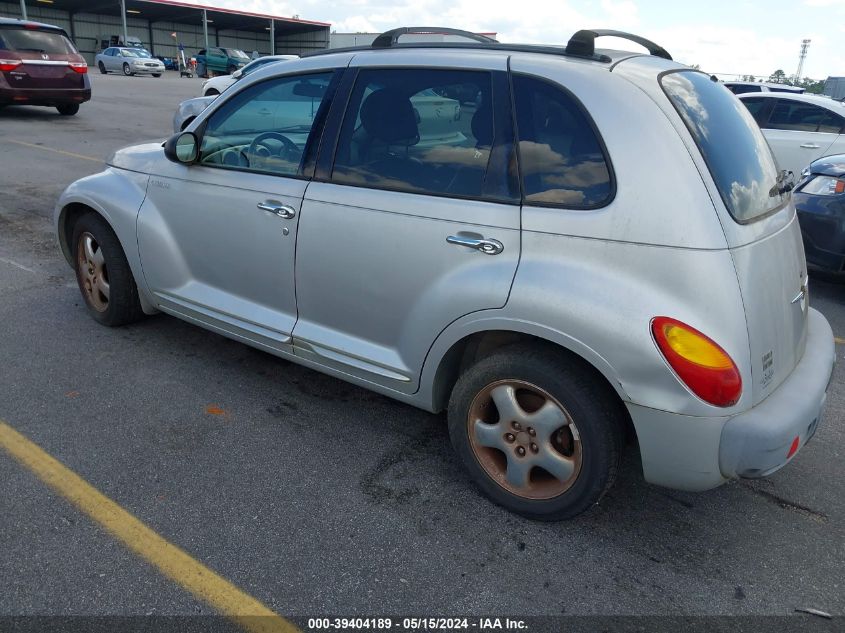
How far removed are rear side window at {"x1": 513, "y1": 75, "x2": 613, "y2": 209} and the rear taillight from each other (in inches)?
20.7

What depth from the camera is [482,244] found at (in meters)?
2.64

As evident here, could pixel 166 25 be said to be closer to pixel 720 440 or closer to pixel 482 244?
pixel 482 244

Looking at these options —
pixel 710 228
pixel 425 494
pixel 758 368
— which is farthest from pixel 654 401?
pixel 425 494

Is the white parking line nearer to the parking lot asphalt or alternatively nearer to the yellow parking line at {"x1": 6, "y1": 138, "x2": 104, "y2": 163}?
the parking lot asphalt

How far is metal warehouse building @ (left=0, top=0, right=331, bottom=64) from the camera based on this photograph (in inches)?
2077

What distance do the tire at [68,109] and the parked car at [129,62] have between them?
25.0m

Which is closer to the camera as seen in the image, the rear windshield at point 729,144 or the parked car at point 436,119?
the rear windshield at point 729,144

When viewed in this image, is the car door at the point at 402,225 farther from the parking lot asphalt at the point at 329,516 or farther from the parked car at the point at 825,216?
the parked car at the point at 825,216

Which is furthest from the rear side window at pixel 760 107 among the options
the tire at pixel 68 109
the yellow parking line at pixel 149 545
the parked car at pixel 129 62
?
the parked car at pixel 129 62

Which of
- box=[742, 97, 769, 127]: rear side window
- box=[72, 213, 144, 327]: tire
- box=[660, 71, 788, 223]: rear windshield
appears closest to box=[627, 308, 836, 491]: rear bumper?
box=[660, 71, 788, 223]: rear windshield

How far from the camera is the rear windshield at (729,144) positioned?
2.49 meters

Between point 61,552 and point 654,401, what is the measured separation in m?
2.21

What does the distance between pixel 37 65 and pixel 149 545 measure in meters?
14.2

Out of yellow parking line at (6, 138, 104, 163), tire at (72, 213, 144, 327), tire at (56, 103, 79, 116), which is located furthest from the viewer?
tire at (56, 103, 79, 116)
